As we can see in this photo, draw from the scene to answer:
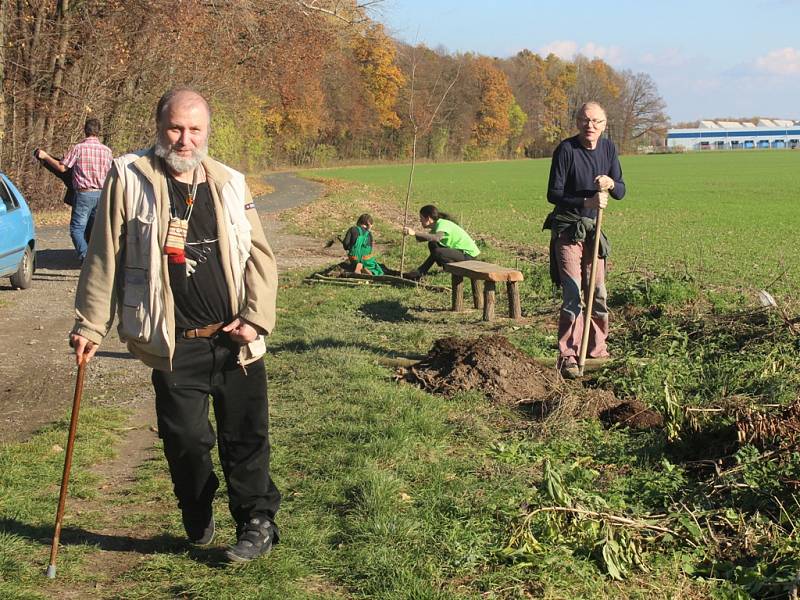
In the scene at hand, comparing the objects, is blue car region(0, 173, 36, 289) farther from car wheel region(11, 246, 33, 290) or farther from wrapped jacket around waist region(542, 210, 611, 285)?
wrapped jacket around waist region(542, 210, 611, 285)

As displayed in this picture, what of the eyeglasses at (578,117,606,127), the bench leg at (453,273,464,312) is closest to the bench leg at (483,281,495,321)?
the bench leg at (453,273,464,312)

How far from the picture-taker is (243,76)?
33781mm

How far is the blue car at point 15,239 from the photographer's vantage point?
12203mm

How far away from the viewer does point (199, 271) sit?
418cm

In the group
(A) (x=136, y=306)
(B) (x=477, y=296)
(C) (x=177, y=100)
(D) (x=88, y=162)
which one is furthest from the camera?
(D) (x=88, y=162)

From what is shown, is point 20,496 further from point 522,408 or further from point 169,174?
point 522,408

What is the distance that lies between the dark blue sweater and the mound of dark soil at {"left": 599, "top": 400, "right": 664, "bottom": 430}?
6.11ft

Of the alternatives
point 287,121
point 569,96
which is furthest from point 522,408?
point 569,96

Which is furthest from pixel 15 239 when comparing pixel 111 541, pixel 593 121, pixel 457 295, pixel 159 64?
pixel 159 64

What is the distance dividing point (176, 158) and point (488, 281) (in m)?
6.86

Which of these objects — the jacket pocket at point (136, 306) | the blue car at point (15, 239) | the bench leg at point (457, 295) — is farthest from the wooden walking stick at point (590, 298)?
the blue car at point (15, 239)

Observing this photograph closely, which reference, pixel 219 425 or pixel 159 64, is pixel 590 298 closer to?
pixel 219 425

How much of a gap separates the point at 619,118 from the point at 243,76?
10373 cm

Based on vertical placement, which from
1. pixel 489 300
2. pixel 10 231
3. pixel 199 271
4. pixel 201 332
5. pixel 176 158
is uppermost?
pixel 176 158
